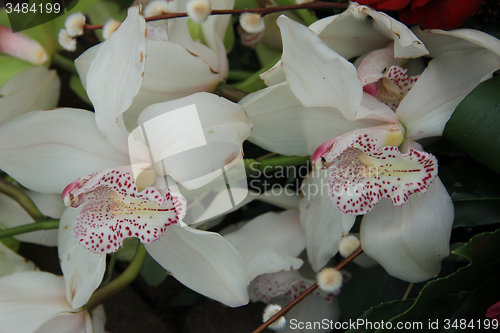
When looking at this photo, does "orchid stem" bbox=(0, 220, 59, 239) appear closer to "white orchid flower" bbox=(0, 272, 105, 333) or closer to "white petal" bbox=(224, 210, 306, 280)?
"white orchid flower" bbox=(0, 272, 105, 333)

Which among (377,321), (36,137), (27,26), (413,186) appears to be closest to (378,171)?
(413,186)

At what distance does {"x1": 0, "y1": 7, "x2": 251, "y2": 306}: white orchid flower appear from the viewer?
37 centimetres

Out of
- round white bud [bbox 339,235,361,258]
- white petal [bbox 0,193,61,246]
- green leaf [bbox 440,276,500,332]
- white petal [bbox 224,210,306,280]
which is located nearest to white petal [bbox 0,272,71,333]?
white petal [bbox 0,193,61,246]

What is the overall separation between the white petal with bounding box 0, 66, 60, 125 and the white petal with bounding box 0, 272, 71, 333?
0.19 meters

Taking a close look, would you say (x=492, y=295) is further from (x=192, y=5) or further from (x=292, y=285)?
(x=192, y=5)

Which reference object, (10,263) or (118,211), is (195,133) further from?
(10,263)

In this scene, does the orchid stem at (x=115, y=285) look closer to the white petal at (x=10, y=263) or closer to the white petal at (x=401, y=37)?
the white petal at (x=10, y=263)

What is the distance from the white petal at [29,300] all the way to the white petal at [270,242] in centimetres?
21

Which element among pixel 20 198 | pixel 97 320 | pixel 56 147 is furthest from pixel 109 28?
pixel 97 320

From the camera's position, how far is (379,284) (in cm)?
55

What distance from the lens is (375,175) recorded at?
15.5 inches

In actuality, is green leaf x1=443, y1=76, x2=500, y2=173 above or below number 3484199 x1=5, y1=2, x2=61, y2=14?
below

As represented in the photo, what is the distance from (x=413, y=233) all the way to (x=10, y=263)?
20.1 inches

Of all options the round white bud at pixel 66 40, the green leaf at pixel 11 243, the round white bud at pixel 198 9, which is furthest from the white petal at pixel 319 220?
the green leaf at pixel 11 243
